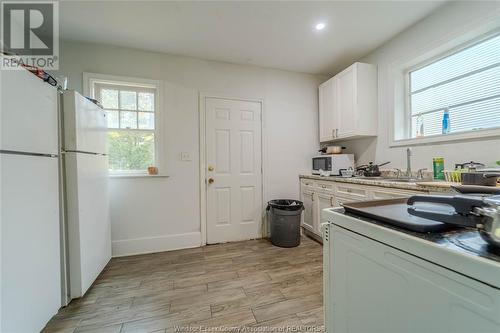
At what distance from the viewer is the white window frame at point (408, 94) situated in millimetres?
1828

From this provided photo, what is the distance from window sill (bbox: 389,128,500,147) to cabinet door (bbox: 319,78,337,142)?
2.73 ft

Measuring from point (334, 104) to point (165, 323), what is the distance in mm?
3144

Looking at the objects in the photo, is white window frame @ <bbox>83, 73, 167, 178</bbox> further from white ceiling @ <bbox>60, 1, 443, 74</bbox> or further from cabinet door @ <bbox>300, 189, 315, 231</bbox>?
cabinet door @ <bbox>300, 189, 315, 231</bbox>

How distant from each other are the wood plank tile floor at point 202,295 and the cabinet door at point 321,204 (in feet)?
1.32

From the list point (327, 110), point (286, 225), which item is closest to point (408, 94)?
point (327, 110)

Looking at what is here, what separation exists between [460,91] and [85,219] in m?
3.70

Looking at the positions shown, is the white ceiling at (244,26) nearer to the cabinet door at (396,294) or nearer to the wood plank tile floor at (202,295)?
the cabinet door at (396,294)

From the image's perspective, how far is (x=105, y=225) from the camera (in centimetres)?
222

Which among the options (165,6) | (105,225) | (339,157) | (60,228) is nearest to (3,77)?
(60,228)

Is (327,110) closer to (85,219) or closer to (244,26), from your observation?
(244,26)

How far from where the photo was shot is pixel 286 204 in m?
3.05

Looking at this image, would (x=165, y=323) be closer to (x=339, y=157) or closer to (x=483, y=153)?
(x=339, y=157)

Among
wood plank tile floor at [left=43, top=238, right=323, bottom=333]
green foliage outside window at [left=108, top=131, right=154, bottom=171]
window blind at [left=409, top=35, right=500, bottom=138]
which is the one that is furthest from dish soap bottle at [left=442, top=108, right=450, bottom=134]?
green foliage outside window at [left=108, top=131, right=154, bottom=171]

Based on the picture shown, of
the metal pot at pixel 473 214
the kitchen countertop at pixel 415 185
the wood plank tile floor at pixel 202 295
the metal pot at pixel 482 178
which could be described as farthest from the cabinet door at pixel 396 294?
the metal pot at pixel 482 178
